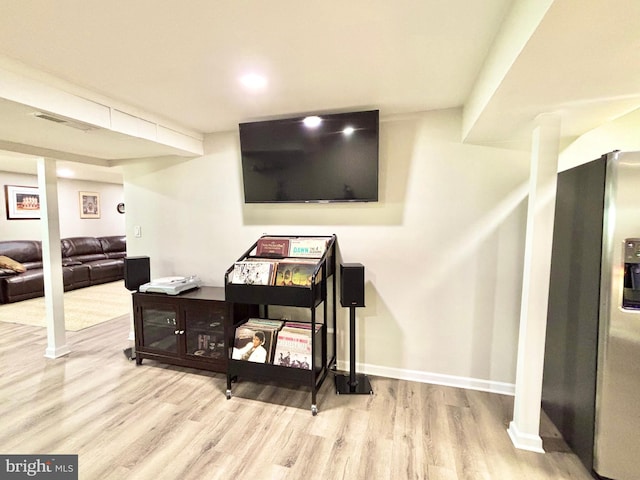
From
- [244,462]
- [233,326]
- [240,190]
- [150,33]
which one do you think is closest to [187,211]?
[240,190]

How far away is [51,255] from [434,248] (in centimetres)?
366

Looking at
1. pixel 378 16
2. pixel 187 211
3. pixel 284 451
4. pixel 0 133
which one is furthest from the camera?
pixel 187 211

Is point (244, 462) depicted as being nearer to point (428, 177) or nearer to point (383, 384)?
point (383, 384)

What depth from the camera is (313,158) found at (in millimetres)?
2438

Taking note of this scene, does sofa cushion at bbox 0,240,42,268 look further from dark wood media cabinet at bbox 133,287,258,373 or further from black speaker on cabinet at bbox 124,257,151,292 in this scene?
dark wood media cabinet at bbox 133,287,258,373

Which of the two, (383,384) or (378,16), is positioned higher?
(378,16)

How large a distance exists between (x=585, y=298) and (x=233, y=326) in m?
2.31

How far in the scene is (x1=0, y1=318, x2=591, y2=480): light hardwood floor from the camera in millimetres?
1650

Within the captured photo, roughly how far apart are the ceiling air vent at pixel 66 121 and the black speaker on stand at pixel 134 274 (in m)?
1.29

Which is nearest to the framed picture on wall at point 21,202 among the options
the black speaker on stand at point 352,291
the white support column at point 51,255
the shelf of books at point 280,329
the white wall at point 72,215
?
the white wall at point 72,215

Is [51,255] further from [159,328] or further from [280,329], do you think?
[280,329]

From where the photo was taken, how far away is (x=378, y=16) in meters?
1.26
